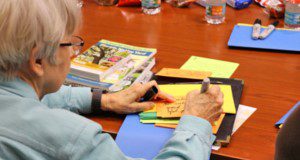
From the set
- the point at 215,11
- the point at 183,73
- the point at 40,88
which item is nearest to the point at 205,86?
the point at 183,73

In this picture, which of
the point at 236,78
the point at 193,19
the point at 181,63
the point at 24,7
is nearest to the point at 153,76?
the point at 181,63

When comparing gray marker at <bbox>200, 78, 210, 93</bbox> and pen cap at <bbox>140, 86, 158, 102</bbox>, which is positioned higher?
gray marker at <bbox>200, 78, 210, 93</bbox>

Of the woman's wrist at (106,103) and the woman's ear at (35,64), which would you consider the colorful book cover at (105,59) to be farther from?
the woman's ear at (35,64)

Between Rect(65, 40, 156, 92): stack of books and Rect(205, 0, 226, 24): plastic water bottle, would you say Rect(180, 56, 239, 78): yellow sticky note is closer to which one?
Rect(65, 40, 156, 92): stack of books

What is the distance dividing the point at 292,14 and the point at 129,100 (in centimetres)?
79

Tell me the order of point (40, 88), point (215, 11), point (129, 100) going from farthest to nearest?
point (215, 11) → point (129, 100) → point (40, 88)

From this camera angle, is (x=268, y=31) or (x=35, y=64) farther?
(x=268, y=31)

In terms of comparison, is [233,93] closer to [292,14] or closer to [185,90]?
[185,90]

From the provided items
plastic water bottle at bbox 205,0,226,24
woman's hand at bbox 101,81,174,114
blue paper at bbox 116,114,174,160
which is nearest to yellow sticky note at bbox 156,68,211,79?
woman's hand at bbox 101,81,174,114

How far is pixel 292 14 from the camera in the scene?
A: 1659 mm

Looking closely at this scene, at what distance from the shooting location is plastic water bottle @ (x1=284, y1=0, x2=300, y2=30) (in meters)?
1.64

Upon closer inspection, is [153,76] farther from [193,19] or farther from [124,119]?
[193,19]

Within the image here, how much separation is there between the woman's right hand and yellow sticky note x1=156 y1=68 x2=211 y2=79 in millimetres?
145

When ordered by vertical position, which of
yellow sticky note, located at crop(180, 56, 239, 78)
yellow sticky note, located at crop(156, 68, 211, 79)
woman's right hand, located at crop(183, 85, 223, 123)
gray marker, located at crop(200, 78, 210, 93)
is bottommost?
yellow sticky note, located at crop(180, 56, 239, 78)
